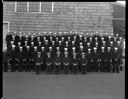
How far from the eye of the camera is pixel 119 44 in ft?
65.3

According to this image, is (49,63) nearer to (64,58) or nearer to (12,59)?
(64,58)

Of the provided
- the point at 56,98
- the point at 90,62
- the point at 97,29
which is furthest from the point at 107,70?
the point at 97,29

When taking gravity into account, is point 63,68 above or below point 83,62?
below

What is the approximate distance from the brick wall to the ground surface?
994 centimetres

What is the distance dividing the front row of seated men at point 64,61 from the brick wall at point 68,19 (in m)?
9.35

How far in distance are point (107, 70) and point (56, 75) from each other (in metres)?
2.88

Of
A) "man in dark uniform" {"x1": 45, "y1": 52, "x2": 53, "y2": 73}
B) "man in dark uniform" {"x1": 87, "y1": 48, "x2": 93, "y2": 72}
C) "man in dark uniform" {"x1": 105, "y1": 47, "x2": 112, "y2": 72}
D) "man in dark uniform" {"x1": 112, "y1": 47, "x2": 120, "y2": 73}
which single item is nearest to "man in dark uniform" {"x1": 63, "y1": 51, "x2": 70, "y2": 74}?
"man in dark uniform" {"x1": 45, "y1": 52, "x2": 53, "y2": 73}

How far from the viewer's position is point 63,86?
50.0 feet

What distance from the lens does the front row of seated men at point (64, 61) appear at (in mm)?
17766

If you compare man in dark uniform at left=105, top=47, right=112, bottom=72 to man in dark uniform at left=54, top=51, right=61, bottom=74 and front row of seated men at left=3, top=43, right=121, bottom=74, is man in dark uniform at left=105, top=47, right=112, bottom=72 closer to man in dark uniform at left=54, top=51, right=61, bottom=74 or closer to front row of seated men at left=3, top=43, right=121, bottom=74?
front row of seated men at left=3, top=43, right=121, bottom=74

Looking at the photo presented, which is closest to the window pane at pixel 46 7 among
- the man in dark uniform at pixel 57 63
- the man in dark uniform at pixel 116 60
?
the man in dark uniform at pixel 57 63

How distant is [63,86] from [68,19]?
1311 centimetres

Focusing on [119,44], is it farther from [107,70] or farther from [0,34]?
[0,34]

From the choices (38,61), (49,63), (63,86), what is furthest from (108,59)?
(63,86)
